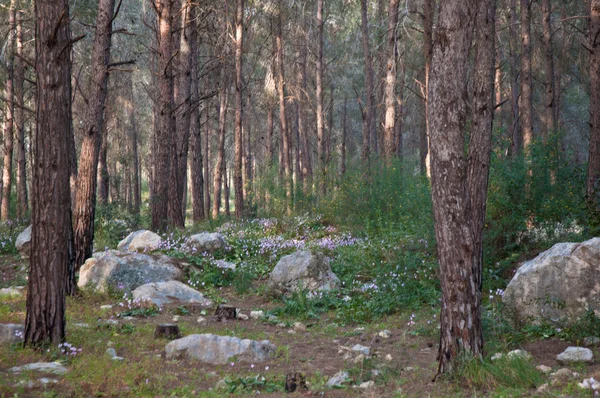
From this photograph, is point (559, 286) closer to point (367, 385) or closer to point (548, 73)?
point (367, 385)

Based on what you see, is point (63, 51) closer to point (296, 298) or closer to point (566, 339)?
point (296, 298)

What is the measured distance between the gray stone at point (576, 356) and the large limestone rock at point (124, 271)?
262 inches

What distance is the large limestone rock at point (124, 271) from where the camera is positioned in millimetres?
9297

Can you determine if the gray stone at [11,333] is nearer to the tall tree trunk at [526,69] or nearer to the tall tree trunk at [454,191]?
the tall tree trunk at [454,191]

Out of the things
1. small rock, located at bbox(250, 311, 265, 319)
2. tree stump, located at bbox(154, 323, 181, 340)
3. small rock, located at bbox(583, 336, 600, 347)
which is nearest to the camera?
small rock, located at bbox(583, 336, 600, 347)

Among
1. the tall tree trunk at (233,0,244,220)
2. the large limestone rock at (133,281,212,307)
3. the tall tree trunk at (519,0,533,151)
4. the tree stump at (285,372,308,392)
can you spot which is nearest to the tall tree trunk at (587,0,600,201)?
A: the large limestone rock at (133,281,212,307)

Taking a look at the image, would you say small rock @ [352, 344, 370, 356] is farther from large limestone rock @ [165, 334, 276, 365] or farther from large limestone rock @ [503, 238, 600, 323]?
large limestone rock @ [503, 238, 600, 323]

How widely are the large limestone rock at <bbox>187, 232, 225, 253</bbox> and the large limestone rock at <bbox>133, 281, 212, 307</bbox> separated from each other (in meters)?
2.31

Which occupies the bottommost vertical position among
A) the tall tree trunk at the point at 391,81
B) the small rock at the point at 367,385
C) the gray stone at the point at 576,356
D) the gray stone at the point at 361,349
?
the small rock at the point at 367,385

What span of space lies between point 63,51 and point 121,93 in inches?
1109

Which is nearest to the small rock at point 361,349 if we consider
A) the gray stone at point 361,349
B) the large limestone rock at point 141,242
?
the gray stone at point 361,349

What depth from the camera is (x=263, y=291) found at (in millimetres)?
9875

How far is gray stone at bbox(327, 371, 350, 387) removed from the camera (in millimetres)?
4910

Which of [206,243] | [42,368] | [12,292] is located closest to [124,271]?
[12,292]
